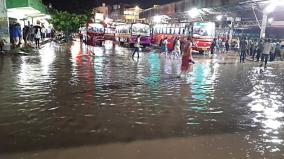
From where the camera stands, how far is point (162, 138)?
724 cm

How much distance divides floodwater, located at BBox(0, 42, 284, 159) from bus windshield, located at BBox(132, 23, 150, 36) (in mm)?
26880

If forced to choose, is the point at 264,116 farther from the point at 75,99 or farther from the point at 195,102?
the point at 75,99

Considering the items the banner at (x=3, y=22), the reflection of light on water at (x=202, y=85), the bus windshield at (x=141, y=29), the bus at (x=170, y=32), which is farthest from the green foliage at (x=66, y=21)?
the reflection of light on water at (x=202, y=85)

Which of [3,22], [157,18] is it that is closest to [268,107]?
[3,22]

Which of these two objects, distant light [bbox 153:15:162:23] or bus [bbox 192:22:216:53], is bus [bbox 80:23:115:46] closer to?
distant light [bbox 153:15:162:23]

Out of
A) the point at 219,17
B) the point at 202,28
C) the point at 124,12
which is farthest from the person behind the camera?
the point at 124,12

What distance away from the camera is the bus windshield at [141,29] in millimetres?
41594

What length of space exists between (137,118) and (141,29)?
33.7m

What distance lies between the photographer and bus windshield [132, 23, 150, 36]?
41594 millimetres

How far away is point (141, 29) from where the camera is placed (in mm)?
41844

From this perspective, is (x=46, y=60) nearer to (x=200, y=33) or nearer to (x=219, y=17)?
(x=200, y=33)

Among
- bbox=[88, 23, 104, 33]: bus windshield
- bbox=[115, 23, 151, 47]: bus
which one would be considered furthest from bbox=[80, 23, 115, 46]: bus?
bbox=[115, 23, 151, 47]: bus

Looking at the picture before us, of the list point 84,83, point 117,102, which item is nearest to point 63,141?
point 117,102

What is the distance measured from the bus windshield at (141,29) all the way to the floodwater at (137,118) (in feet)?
88.2
